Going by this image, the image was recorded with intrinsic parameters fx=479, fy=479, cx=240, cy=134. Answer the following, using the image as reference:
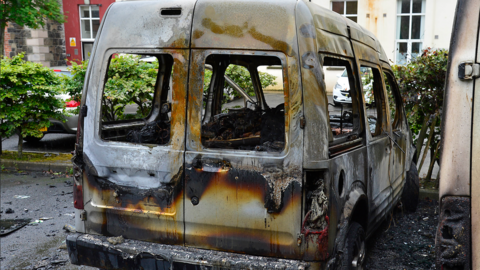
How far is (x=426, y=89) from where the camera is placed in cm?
659

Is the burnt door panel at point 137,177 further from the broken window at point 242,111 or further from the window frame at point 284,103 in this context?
the broken window at point 242,111

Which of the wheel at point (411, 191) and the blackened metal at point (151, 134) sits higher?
the blackened metal at point (151, 134)

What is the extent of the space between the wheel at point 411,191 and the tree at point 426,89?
0.67 m

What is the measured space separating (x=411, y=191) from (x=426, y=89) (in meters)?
1.48

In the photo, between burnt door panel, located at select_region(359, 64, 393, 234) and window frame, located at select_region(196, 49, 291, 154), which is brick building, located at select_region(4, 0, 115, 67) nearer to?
burnt door panel, located at select_region(359, 64, 393, 234)

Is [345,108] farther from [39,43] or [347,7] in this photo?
[39,43]

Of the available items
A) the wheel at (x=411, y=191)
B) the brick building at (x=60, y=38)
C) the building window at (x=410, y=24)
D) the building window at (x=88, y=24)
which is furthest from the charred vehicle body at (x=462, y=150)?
the brick building at (x=60, y=38)

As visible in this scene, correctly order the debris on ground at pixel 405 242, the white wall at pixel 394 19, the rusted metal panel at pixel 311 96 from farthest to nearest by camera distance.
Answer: the white wall at pixel 394 19, the debris on ground at pixel 405 242, the rusted metal panel at pixel 311 96

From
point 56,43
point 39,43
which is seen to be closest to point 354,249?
point 56,43

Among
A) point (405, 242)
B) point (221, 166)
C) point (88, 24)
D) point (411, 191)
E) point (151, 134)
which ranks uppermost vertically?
point (88, 24)

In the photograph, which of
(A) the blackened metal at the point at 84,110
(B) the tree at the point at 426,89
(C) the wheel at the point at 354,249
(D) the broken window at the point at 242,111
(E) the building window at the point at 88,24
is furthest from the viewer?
(E) the building window at the point at 88,24

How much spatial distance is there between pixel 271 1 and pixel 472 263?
77.3 inches

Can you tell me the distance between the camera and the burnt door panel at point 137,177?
3.34m

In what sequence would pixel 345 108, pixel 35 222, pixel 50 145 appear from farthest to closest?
pixel 50 145
pixel 35 222
pixel 345 108
